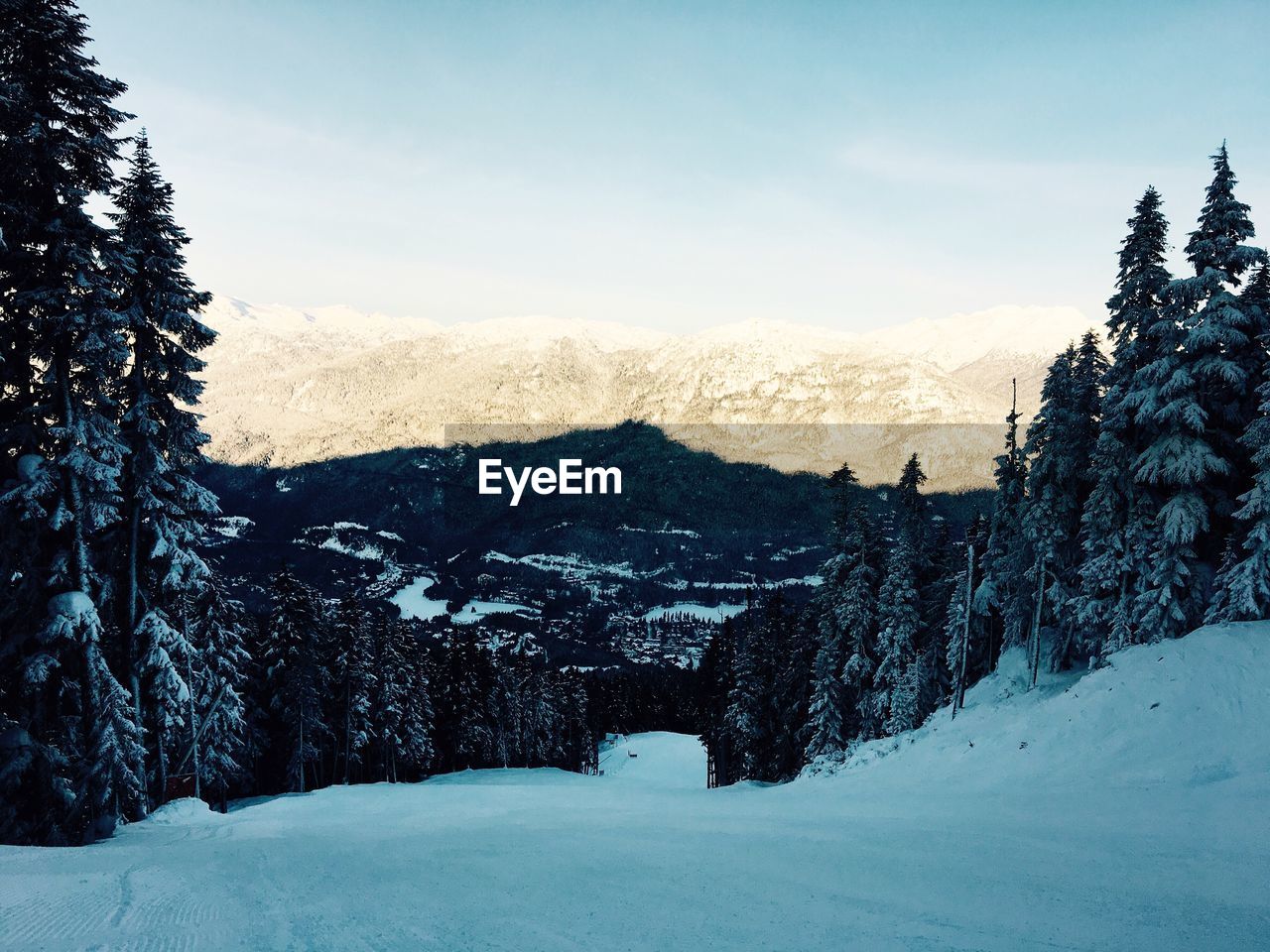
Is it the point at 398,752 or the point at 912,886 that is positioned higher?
the point at 912,886

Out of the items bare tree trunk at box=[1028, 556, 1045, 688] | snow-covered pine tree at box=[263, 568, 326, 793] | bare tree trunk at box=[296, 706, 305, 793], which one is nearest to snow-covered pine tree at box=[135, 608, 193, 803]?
snow-covered pine tree at box=[263, 568, 326, 793]

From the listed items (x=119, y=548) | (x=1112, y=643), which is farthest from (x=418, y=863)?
(x=1112, y=643)

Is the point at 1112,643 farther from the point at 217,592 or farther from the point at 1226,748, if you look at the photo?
the point at 217,592

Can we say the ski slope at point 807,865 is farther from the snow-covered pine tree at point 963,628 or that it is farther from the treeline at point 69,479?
the snow-covered pine tree at point 963,628

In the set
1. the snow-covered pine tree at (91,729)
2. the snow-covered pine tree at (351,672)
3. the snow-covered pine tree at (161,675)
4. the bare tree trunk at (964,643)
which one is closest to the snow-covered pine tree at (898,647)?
the bare tree trunk at (964,643)

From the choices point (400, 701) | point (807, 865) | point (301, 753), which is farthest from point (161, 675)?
point (400, 701)
